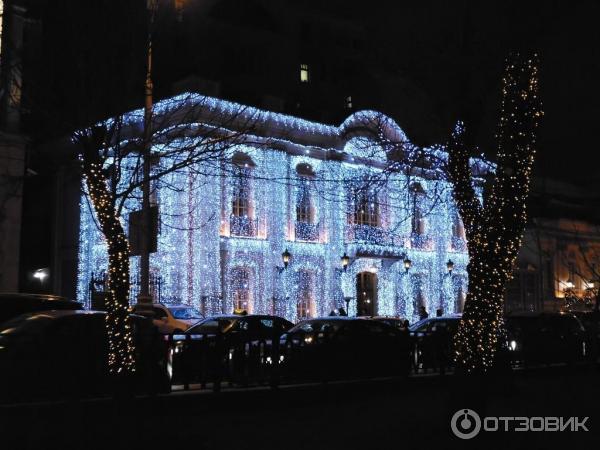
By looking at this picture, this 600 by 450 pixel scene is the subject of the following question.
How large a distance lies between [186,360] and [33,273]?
84.5 ft

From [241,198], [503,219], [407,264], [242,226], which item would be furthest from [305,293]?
[503,219]

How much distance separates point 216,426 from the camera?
38.9 ft

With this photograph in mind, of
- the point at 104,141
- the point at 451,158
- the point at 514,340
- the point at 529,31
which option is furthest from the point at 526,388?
the point at 104,141

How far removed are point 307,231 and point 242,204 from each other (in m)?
3.57

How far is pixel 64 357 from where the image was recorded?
12.1 meters

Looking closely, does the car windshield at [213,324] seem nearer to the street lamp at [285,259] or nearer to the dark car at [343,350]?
the dark car at [343,350]

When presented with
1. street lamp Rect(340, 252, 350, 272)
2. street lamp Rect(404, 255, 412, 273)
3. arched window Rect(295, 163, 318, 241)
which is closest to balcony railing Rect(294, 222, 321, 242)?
arched window Rect(295, 163, 318, 241)

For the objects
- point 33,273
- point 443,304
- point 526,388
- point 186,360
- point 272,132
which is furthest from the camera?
point 443,304

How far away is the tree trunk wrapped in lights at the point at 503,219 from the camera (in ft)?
36.6

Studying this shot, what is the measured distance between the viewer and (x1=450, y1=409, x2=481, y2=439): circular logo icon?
10.4 meters

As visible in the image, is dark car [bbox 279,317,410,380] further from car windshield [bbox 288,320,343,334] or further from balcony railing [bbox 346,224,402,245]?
balcony railing [bbox 346,224,402,245]

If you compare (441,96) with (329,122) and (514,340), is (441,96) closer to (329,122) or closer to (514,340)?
(514,340)

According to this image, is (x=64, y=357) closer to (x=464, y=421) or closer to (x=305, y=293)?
(x=464, y=421)

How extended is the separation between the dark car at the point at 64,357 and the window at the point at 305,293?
21.3 metres
